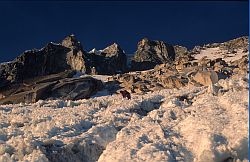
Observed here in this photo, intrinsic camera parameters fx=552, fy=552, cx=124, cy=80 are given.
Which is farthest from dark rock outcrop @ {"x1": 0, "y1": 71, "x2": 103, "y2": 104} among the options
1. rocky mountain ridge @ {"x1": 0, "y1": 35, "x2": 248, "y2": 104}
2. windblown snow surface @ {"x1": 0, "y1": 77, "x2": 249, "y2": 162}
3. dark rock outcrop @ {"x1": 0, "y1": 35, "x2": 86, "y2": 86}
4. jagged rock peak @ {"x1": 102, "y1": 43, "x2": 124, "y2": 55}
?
jagged rock peak @ {"x1": 102, "y1": 43, "x2": 124, "y2": 55}

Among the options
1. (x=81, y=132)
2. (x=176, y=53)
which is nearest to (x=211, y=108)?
(x=81, y=132)

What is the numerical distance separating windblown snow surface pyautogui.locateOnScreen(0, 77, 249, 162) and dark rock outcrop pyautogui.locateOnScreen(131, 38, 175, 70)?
7734 centimetres

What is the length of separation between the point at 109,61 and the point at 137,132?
76.2 meters

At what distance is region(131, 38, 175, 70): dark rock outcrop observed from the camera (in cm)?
10631

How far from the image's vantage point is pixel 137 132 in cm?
2194

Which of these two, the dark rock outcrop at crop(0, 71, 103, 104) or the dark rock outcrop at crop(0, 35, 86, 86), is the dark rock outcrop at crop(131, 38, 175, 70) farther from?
the dark rock outcrop at crop(0, 71, 103, 104)

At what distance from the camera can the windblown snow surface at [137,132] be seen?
19109mm

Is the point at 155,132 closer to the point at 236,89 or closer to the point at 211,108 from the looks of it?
the point at 211,108

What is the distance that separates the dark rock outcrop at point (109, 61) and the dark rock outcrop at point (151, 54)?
385 cm

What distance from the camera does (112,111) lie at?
2634cm

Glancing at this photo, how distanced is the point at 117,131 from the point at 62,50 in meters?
70.2

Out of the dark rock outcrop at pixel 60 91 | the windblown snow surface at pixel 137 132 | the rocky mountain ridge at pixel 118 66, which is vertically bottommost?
the windblown snow surface at pixel 137 132

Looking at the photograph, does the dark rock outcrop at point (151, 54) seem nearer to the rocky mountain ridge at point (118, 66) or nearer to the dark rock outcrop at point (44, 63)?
the rocky mountain ridge at point (118, 66)

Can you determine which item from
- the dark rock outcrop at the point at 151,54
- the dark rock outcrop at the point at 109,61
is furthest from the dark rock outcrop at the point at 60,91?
the dark rock outcrop at the point at 151,54
